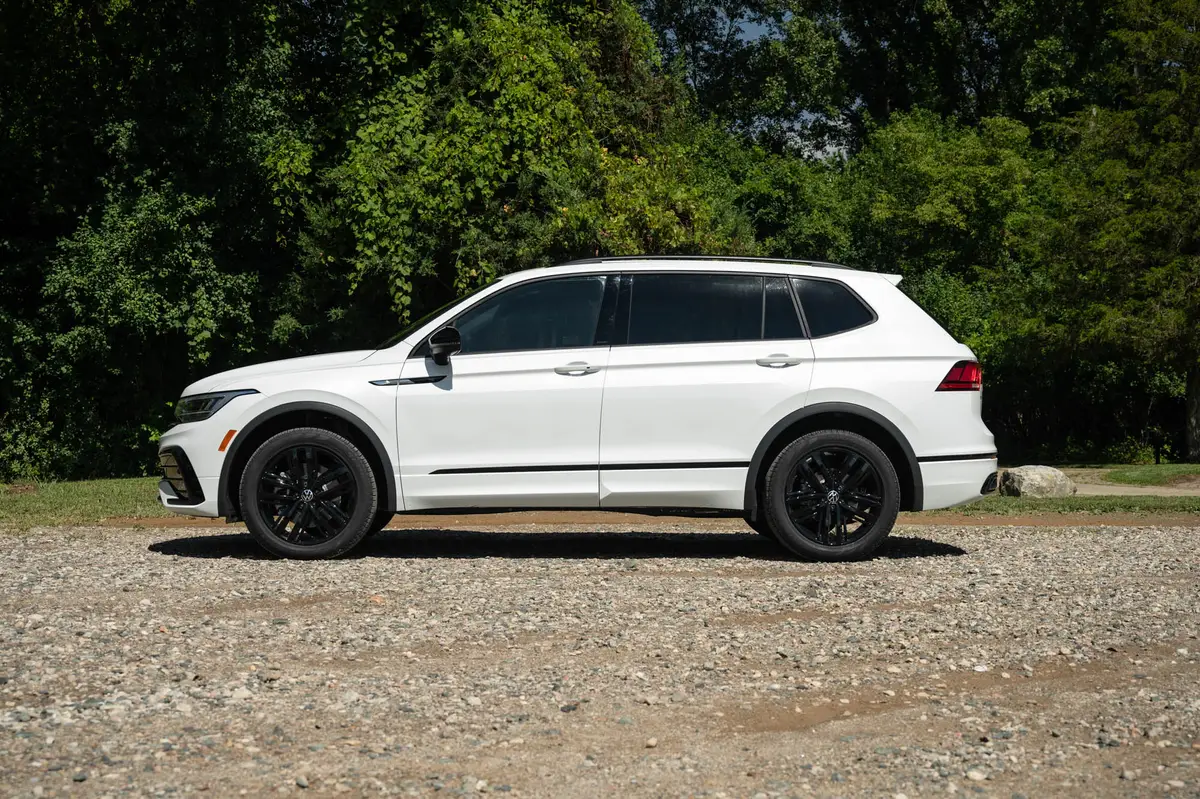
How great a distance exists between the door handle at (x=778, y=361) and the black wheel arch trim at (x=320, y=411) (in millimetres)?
2480

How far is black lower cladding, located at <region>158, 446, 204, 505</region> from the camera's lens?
29.9 ft

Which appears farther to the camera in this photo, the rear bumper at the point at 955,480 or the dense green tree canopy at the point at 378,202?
the dense green tree canopy at the point at 378,202

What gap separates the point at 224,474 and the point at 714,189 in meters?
28.6

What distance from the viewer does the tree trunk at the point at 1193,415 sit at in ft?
81.6

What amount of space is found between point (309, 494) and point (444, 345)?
4.33ft

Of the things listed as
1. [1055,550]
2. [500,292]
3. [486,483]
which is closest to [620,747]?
[486,483]

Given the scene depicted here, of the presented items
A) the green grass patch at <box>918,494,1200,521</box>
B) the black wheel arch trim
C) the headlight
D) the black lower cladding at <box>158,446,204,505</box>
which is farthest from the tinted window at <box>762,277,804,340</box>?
the green grass patch at <box>918,494,1200,521</box>

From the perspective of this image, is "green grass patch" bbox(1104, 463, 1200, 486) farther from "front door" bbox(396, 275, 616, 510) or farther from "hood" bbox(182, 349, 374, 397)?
"hood" bbox(182, 349, 374, 397)

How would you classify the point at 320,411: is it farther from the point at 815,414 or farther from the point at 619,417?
the point at 815,414

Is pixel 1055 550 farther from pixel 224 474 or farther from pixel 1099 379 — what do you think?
pixel 1099 379

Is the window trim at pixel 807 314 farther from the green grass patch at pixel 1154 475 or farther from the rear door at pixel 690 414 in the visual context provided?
the green grass patch at pixel 1154 475

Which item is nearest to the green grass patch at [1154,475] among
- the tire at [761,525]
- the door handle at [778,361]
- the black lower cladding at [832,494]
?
the tire at [761,525]

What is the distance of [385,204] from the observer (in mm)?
21625

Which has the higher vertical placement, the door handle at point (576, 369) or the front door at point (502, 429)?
the door handle at point (576, 369)
